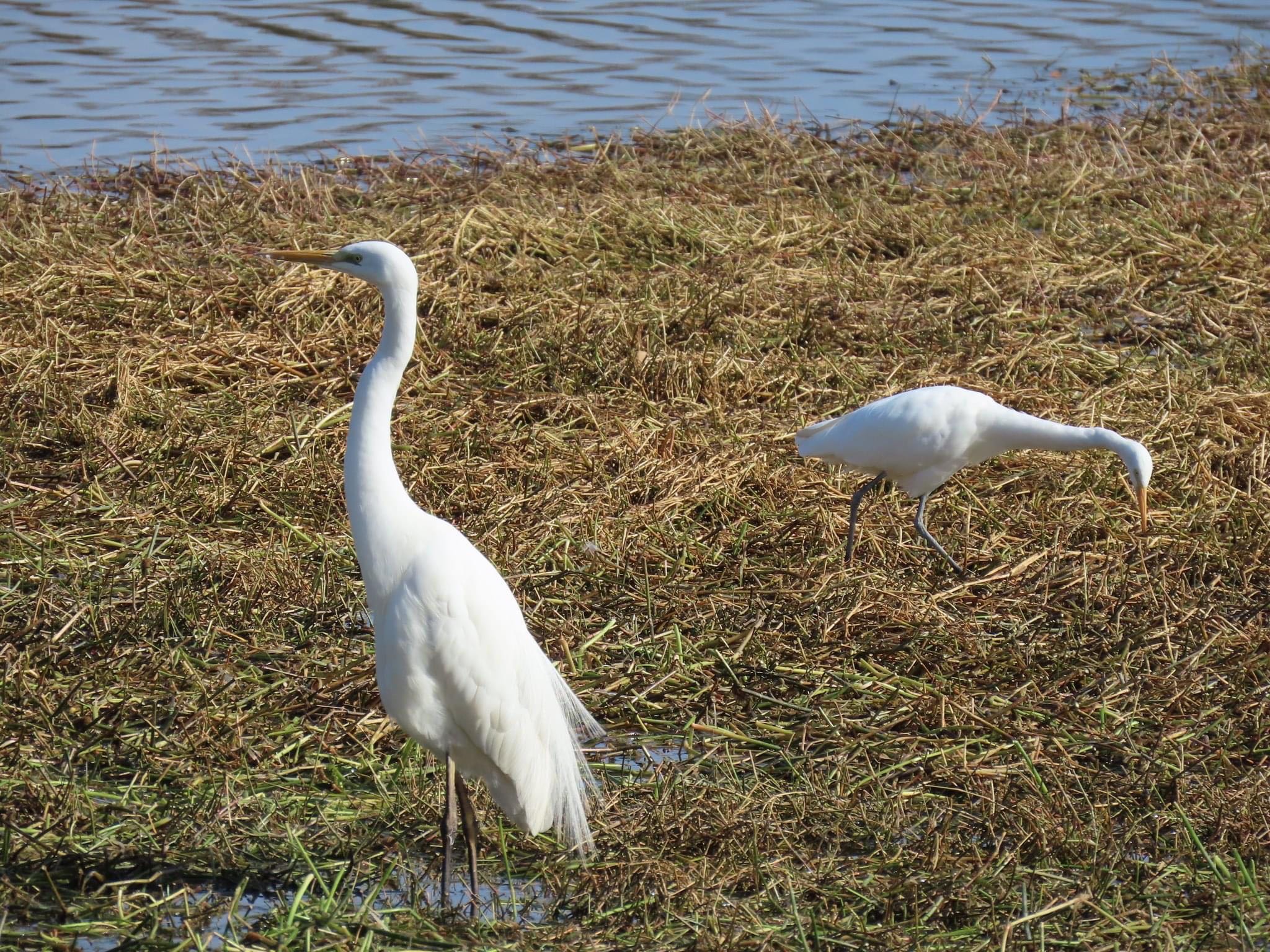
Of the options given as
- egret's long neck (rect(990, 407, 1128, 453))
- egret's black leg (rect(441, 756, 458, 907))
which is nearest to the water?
egret's long neck (rect(990, 407, 1128, 453))

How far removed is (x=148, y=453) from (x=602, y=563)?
1.59 metres

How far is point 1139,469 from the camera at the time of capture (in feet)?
15.2

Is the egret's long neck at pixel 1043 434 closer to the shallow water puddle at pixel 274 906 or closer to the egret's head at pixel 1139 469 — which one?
the egret's head at pixel 1139 469

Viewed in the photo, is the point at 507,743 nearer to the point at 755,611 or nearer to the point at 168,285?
the point at 755,611

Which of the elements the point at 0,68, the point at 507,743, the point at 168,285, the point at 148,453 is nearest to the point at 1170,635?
the point at 507,743

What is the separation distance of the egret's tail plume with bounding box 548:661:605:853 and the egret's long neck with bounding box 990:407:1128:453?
6.56 ft

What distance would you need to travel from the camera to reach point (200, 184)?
25.9 ft

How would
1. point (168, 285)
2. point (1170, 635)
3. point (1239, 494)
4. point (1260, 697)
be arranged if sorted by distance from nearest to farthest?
point (1260, 697)
point (1170, 635)
point (1239, 494)
point (168, 285)

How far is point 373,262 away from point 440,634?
724mm

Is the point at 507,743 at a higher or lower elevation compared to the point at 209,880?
higher

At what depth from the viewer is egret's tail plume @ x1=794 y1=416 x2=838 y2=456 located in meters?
4.96

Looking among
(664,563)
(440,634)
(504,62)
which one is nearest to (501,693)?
(440,634)

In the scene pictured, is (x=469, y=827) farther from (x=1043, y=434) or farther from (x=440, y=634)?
(x=1043, y=434)

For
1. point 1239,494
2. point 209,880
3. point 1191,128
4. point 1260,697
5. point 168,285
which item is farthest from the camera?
point 1191,128
